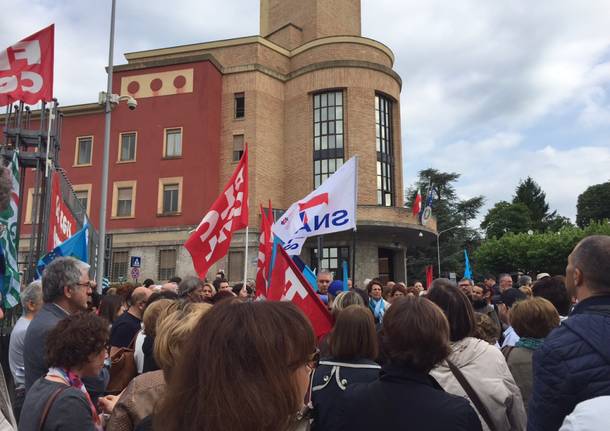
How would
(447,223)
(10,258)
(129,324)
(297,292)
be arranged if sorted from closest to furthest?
(297,292) → (129,324) → (10,258) → (447,223)

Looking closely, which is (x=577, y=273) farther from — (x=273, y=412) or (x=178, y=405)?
(x=178, y=405)

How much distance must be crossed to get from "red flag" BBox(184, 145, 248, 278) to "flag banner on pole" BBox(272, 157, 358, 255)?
3.59ft

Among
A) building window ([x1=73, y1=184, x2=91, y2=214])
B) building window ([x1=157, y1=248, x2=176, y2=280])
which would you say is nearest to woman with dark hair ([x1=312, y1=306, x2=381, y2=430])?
building window ([x1=157, y1=248, x2=176, y2=280])

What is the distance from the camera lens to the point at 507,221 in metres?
73.1

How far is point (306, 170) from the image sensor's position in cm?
3325

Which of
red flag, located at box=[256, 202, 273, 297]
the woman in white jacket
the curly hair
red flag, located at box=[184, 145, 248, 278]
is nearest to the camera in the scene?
the curly hair

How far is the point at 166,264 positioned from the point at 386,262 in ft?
47.6

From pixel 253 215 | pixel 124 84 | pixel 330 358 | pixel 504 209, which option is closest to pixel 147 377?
pixel 330 358

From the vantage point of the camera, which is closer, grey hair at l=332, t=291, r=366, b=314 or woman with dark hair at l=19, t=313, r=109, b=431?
woman with dark hair at l=19, t=313, r=109, b=431

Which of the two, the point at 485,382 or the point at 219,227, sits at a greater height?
the point at 219,227

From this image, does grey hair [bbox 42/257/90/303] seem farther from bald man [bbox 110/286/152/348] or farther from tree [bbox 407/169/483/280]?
tree [bbox 407/169/483/280]

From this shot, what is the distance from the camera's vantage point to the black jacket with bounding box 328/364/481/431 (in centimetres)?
218

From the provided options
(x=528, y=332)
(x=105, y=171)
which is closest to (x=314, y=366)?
(x=528, y=332)

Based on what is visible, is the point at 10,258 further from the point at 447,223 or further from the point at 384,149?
the point at 447,223
